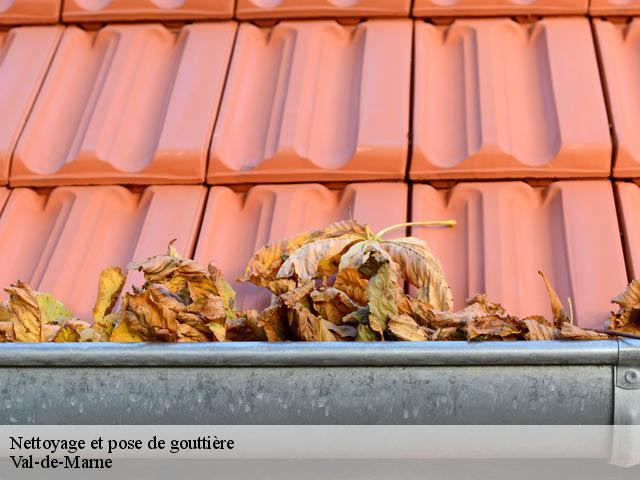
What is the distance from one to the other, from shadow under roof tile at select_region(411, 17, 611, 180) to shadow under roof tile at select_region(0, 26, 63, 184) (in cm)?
104

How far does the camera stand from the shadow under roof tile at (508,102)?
7.54 feet

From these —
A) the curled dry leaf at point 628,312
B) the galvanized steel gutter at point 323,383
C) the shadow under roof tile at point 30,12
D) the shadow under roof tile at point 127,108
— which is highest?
the shadow under roof tile at point 30,12

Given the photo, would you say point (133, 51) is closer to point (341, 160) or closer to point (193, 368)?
point (341, 160)

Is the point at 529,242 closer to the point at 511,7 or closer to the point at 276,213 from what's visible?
the point at 276,213

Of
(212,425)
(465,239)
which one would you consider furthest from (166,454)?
(465,239)

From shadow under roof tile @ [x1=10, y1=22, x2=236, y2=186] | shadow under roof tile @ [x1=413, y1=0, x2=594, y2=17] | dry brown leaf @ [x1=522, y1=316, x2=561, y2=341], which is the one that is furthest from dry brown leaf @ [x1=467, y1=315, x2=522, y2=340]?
shadow under roof tile @ [x1=413, y1=0, x2=594, y2=17]

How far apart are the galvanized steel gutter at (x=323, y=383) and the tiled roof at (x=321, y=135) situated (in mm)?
495

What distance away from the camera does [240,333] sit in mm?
1819

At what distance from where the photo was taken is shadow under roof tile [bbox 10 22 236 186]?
2.44 m

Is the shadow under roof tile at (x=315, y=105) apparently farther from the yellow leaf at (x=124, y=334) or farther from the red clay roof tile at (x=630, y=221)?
the yellow leaf at (x=124, y=334)

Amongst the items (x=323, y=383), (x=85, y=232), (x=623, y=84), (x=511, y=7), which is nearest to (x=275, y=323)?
(x=323, y=383)

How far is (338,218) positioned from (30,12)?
1275mm

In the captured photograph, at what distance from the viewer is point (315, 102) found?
8.36ft

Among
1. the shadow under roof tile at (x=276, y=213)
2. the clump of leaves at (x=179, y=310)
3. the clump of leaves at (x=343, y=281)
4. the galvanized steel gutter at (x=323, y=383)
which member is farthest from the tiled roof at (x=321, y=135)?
the galvanized steel gutter at (x=323, y=383)
